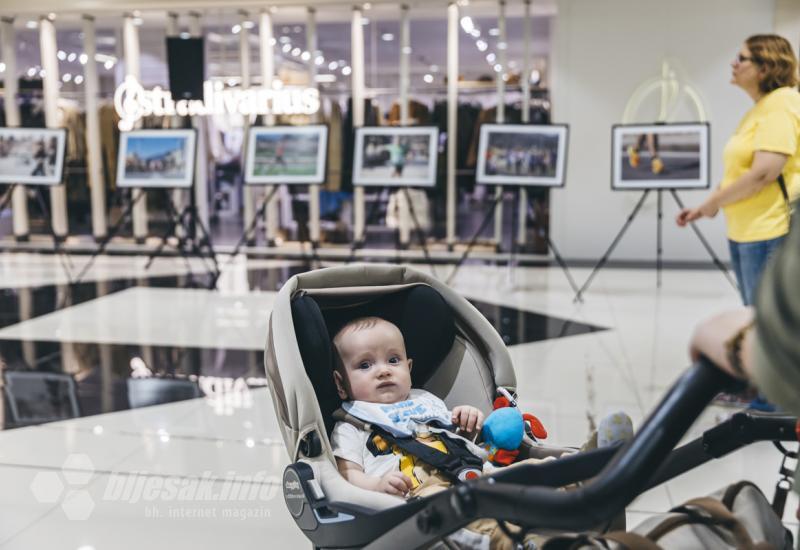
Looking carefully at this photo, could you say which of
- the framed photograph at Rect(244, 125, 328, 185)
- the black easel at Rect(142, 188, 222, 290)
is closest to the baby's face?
the black easel at Rect(142, 188, 222, 290)

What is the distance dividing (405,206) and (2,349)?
16.3ft

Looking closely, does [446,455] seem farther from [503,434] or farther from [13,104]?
[13,104]

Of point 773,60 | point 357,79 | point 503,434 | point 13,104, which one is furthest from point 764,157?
point 13,104

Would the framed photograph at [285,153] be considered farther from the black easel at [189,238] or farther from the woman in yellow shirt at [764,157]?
the woman in yellow shirt at [764,157]

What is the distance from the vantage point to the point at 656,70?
802 centimetres

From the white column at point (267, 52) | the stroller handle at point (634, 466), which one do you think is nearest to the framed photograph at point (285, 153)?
the white column at point (267, 52)

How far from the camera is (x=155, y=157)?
7.38 metres

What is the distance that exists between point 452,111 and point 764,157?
19.3 ft

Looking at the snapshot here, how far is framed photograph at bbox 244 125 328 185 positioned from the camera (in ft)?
23.8

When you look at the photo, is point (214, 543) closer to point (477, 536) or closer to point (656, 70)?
point (477, 536)

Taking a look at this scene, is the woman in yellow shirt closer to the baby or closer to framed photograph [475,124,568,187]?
the baby

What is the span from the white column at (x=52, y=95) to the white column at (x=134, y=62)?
82 centimetres

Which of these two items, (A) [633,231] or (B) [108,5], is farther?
(B) [108,5]

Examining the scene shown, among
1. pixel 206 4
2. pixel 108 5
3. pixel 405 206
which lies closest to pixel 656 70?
pixel 405 206
